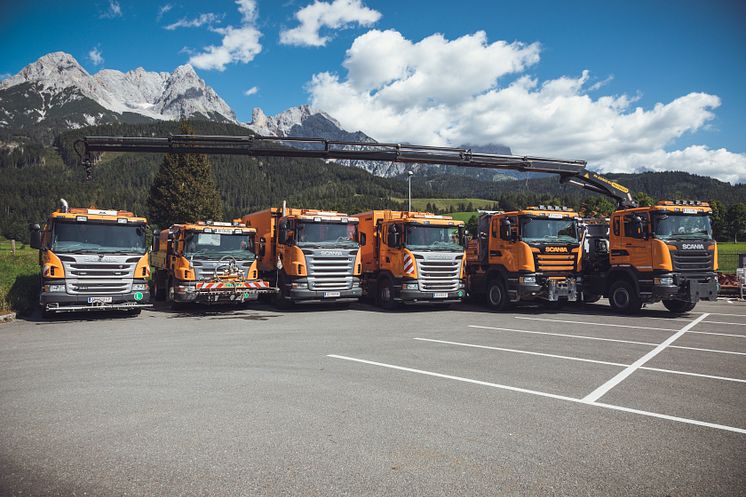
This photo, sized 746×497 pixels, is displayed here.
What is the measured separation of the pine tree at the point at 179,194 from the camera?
167ft

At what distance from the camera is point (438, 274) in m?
16.0

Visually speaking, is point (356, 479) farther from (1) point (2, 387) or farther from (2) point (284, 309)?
(2) point (284, 309)

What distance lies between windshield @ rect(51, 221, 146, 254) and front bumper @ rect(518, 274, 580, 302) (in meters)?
11.1

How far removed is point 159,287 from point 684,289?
17367mm

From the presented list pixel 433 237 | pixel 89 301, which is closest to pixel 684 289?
pixel 433 237

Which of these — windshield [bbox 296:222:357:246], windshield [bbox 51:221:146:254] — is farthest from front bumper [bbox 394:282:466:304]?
windshield [bbox 51:221:146:254]

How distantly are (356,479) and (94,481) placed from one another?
198 centimetres

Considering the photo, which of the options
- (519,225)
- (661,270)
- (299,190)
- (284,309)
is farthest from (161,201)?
(299,190)

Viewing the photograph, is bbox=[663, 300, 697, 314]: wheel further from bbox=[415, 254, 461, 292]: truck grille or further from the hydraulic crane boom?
bbox=[415, 254, 461, 292]: truck grille

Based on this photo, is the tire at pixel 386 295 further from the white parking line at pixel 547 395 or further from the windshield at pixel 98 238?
the white parking line at pixel 547 395

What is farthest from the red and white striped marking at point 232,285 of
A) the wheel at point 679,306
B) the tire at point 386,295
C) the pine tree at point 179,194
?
the pine tree at point 179,194

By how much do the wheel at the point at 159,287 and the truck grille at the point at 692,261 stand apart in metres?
16.5

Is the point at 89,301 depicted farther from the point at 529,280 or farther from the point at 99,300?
the point at 529,280

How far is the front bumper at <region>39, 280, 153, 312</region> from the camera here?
1266cm
